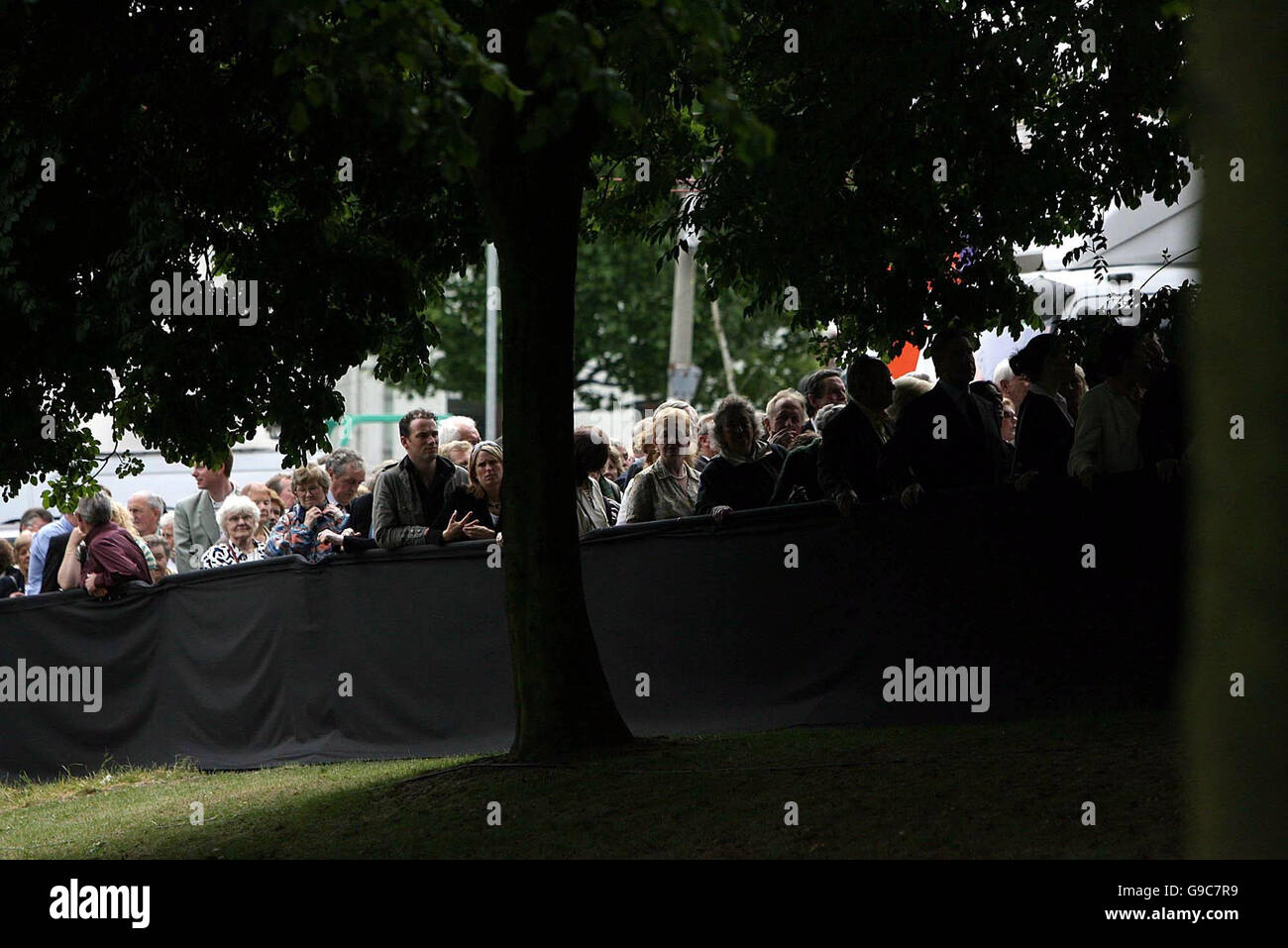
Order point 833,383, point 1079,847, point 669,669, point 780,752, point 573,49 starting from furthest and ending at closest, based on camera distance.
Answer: point 833,383 < point 669,669 < point 780,752 < point 1079,847 < point 573,49

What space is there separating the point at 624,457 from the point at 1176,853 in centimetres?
1030

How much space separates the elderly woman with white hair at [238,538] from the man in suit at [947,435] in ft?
19.8

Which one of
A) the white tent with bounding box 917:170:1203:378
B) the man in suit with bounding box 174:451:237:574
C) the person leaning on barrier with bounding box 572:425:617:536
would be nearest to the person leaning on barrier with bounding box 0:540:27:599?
the man in suit with bounding box 174:451:237:574

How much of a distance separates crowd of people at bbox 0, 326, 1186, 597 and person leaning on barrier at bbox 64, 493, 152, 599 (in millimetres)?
12

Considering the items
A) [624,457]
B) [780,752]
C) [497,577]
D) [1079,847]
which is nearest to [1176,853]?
[1079,847]

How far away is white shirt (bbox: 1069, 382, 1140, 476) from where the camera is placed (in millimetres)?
10125

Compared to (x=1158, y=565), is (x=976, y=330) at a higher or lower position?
higher

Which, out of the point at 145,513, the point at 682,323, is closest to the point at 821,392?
the point at 145,513

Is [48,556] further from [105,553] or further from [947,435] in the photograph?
[947,435]

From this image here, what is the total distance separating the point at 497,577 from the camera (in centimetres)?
1180

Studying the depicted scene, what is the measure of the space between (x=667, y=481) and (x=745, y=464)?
0.63m

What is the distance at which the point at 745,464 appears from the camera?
11609mm
